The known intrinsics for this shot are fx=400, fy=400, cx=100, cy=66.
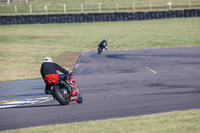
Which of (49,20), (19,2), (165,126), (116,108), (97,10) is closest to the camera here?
(165,126)

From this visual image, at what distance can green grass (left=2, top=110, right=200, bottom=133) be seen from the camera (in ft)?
23.7

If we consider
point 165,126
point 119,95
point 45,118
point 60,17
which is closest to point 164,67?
point 119,95

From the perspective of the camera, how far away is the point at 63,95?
11.1 meters

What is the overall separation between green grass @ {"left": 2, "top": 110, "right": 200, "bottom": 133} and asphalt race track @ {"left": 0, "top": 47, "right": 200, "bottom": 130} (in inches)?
30.7

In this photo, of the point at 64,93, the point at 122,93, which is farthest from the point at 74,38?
the point at 64,93

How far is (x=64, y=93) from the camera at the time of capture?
1107 centimetres

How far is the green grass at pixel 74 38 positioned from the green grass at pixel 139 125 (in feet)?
44.5

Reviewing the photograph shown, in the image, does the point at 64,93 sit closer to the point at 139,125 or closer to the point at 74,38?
the point at 139,125

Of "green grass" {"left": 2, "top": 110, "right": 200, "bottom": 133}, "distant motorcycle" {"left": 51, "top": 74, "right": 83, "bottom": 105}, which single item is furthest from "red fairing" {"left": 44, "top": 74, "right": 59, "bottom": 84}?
"green grass" {"left": 2, "top": 110, "right": 200, "bottom": 133}

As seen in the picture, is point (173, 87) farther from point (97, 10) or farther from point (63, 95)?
point (97, 10)

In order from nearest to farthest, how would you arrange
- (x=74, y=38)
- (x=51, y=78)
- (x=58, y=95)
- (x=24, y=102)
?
(x=58, y=95) < (x=51, y=78) < (x=24, y=102) < (x=74, y=38)

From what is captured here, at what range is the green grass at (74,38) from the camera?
2762 centimetres

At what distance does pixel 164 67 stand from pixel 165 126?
44.4 ft

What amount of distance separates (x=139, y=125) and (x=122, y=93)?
18.0 ft
